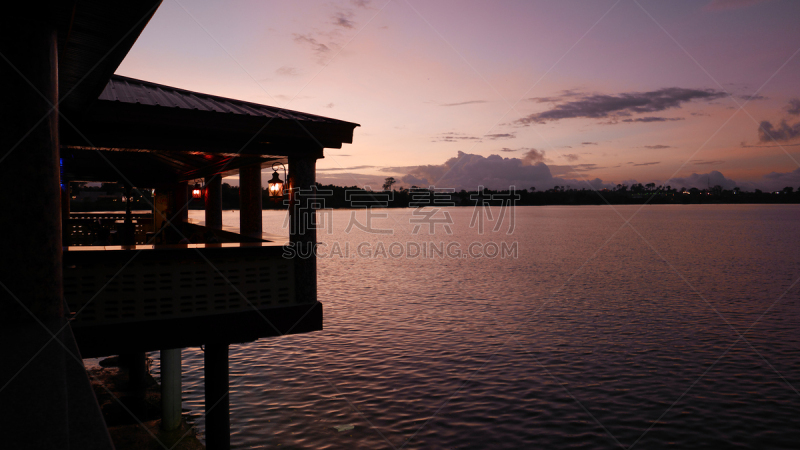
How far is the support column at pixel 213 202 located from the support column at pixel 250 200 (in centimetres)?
265

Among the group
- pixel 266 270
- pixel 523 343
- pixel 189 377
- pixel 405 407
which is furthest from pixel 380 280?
pixel 266 270

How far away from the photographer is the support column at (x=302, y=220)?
799 cm

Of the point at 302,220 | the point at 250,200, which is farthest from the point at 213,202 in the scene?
the point at 302,220

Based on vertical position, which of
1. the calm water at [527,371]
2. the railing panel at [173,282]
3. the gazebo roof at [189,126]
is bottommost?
the calm water at [527,371]

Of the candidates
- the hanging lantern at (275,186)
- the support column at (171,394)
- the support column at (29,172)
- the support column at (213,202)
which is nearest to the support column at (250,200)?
the hanging lantern at (275,186)

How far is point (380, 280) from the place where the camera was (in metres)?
31.4

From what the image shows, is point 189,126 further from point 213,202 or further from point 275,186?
point 213,202

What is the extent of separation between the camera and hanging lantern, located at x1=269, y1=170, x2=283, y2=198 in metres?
11.4

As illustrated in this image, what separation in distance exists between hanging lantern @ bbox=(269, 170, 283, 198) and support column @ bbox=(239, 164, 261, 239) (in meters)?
1.86

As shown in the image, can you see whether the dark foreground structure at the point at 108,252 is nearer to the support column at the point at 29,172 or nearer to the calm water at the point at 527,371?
the support column at the point at 29,172

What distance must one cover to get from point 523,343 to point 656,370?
4.22 metres

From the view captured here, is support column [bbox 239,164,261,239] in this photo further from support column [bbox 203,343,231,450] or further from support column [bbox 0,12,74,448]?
support column [bbox 0,12,74,448]

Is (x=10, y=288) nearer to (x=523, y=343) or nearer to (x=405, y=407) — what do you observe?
(x=405, y=407)

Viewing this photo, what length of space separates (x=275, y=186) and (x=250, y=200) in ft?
7.23
